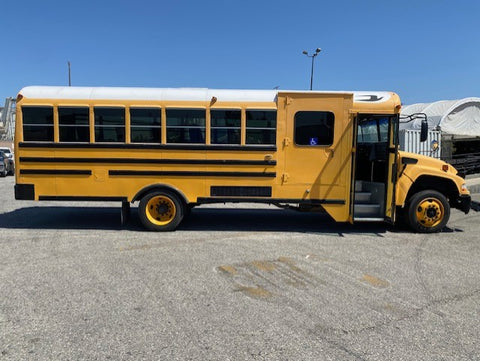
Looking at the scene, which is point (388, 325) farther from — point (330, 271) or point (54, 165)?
point (54, 165)

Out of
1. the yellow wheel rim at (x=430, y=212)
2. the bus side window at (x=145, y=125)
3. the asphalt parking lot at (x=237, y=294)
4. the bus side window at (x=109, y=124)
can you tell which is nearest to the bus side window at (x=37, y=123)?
the bus side window at (x=109, y=124)

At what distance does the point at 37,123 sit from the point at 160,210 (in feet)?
8.80

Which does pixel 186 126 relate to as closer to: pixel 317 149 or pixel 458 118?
pixel 317 149

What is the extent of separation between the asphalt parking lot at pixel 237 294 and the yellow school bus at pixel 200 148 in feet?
2.46

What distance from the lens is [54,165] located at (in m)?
6.73

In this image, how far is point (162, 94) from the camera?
262 inches

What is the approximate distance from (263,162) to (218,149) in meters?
0.85

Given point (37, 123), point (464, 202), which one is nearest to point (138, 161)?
point (37, 123)

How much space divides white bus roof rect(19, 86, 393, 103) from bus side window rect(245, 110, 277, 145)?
0.82ft

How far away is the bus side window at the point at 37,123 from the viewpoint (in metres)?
6.57

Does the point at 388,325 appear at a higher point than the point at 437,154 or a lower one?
lower

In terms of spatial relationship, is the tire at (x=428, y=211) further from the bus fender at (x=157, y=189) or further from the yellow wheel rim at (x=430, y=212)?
the bus fender at (x=157, y=189)

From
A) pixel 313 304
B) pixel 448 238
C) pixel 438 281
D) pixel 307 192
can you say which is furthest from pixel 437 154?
pixel 313 304

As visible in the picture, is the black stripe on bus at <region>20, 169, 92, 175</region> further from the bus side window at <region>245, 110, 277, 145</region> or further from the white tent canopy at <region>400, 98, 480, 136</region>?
the white tent canopy at <region>400, 98, 480, 136</region>
